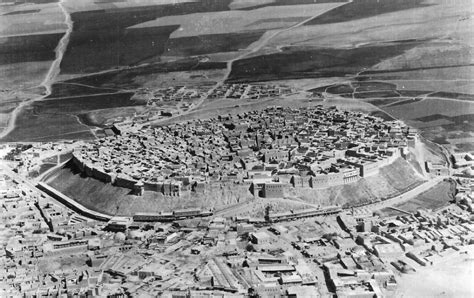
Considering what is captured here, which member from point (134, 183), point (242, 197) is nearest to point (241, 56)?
point (134, 183)

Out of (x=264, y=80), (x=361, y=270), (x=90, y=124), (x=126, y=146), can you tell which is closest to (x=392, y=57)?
(x=264, y=80)

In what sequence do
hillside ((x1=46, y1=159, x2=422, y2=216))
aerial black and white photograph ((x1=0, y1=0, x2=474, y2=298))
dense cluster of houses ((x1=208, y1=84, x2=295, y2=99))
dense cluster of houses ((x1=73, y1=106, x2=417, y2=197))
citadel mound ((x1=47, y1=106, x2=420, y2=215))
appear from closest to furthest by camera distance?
aerial black and white photograph ((x1=0, y1=0, x2=474, y2=298)) → hillside ((x1=46, y1=159, x2=422, y2=216)) → citadel mound ((x1=47, y1=106, x2=420, y2=215)) → dense cluster of houses ((x1=73, y1=106, x2=417, y2=197)) → dense cluster of houses ((x1=208, y1=84, x2=295, y2=99))

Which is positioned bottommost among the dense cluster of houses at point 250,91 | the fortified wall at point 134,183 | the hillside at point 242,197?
the hillside at point 242,197

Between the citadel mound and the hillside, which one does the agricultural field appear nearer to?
the citadel mound

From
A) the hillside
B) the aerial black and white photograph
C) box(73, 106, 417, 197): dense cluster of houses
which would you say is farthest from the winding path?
the hillside

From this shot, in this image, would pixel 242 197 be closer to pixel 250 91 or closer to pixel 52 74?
pixel 250 91

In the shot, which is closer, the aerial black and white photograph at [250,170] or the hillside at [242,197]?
the aerial black and white photograph at [250,170]

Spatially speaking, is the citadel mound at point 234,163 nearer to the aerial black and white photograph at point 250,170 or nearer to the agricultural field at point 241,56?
the aerial black and white photograph at point 250,170

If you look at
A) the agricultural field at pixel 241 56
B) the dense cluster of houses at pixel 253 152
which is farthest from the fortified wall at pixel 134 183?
the agricultural field at pixel 241 56

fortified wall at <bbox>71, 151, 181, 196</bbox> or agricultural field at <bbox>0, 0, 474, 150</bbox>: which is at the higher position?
agricultural field at <bbox>0, 0, 474, 150</bbox>
